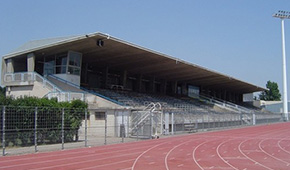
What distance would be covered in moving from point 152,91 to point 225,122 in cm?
1407

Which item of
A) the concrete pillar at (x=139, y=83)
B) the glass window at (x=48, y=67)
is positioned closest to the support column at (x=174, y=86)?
the concrete pillar at (x=139, y=83)

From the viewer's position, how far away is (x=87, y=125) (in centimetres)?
2958

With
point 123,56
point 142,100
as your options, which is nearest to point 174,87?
point 142,100

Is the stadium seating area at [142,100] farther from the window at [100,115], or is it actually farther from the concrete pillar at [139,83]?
the window at [100,115]

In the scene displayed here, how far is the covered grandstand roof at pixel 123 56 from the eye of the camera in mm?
32569

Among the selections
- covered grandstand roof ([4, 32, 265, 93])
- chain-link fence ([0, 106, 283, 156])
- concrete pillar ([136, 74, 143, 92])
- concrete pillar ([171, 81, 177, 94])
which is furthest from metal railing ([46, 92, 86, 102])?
concrete pillar ([171, 81, 177, 94])

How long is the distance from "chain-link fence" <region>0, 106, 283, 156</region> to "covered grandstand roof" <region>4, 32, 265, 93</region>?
22.3ft

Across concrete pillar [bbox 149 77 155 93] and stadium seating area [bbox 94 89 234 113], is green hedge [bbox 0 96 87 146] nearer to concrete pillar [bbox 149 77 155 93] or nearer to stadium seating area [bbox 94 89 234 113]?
stadium seating area [bbox 94 89 234 113]

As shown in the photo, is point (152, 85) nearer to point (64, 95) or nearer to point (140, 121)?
point (64, 95)

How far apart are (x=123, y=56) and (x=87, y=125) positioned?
11467 millimetres

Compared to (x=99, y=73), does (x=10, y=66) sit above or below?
below

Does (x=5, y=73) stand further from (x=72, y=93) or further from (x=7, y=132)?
(x=7, y=132)

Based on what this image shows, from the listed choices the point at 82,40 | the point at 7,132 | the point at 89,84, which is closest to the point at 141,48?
the point at 82,40

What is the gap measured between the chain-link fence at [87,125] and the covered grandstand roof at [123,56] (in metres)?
6.79
